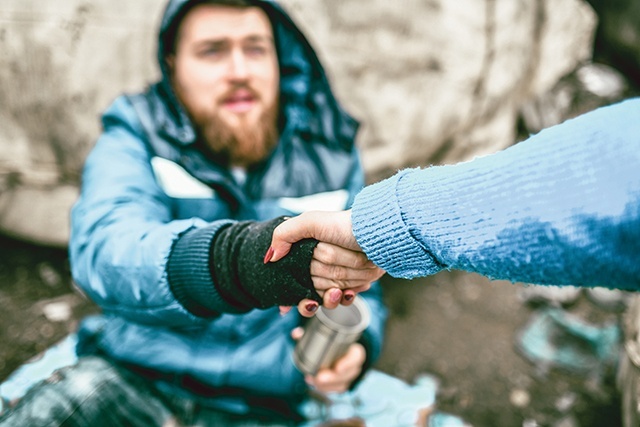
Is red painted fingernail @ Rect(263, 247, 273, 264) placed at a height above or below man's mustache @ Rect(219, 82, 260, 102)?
below

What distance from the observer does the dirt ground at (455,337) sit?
2561mm

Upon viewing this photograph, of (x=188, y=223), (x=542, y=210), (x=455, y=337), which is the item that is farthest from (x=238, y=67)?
(x=455, y=337)

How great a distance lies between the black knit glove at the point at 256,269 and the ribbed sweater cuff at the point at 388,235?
19 centimetres

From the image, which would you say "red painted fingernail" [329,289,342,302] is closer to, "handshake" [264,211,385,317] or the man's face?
"handshake" [264,211,385,317]

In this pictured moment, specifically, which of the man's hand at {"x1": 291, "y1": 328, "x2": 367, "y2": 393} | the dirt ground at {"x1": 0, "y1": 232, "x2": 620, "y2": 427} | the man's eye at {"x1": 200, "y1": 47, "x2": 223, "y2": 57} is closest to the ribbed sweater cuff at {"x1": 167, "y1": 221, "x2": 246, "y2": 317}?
the man's hand at {"x1": 291, "y1": 328, "x2": 367, "y2": 393}

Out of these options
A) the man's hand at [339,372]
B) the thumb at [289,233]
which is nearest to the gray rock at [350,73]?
the man's hand at [339,372]

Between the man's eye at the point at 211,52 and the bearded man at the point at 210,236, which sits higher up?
the man's eye at the point at 211,52

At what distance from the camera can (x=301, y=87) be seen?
2.38 m

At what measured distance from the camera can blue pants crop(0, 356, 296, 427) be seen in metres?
1.51

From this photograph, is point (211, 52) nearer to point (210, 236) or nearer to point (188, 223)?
point (188, 223)

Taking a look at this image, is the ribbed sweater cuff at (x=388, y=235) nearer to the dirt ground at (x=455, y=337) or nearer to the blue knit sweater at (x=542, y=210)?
the blue knit sweater at (x=542, y=210)

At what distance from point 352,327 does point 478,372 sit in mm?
1598

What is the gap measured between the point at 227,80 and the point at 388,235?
142 centimetres

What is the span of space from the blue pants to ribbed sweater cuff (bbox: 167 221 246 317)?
1.74 ft
